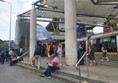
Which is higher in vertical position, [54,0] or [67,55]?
[54,0]

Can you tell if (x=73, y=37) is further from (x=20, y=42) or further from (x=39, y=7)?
(x=20, y=42)

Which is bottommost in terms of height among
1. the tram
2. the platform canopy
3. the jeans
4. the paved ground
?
the paved ground

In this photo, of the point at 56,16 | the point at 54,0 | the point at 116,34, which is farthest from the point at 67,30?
the point at 56,16

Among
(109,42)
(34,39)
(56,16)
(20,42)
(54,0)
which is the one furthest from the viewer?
(20,42)

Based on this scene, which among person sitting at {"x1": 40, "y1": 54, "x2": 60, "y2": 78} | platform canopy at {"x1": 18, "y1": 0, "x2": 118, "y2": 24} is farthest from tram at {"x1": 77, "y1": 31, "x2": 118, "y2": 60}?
person sitting at {"x1": 40, "y1": 54, "x2": 60, "y2": 78}

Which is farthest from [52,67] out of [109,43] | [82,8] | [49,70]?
[82,8]

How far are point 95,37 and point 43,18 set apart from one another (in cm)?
1510

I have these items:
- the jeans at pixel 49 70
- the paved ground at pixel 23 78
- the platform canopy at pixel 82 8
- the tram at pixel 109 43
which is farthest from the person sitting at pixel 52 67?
the platform canopy at pixel 82 8

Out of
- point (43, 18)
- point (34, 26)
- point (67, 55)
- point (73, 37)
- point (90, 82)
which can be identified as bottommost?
point (90, 82)

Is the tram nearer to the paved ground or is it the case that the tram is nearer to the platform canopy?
the platform canopy

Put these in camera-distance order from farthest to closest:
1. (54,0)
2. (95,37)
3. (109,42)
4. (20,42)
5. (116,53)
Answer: (20,42) < (54,0) < (95,37) < (109,42) < (116,53)

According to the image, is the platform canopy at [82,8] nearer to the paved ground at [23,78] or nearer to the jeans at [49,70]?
the paved ground at [23,78]

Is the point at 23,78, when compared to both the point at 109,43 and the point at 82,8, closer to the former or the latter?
the point at 109,43

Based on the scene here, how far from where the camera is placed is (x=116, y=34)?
1797 centimetres
